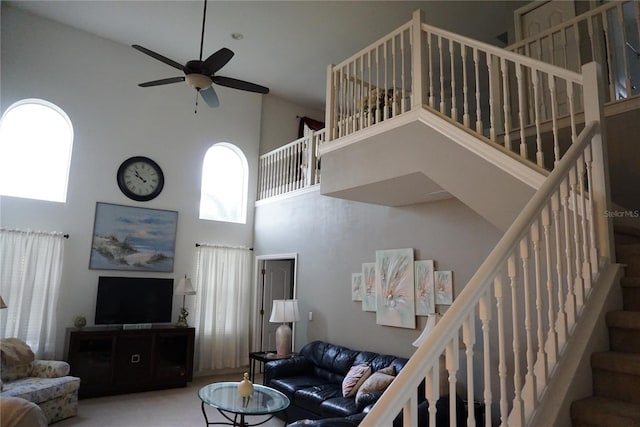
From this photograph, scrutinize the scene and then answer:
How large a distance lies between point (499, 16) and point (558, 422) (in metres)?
6.13

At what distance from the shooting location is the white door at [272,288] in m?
7.64

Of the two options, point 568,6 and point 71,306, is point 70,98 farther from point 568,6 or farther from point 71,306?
point 568,6

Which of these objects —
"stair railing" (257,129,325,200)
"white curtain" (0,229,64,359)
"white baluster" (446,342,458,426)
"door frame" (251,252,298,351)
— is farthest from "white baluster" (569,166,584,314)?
"white curtain" (0,229,64,359)

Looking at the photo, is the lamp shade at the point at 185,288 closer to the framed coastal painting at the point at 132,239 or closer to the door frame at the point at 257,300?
the framed coastal painting at the point at 132,239

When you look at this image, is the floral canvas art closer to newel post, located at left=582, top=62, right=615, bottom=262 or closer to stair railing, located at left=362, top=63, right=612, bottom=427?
stair railing, located at left=362, top=63, right=612, bottom=427

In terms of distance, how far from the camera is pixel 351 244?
19.2 ft

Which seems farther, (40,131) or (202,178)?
(202,178)

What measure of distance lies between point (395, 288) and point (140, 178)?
4535 mm

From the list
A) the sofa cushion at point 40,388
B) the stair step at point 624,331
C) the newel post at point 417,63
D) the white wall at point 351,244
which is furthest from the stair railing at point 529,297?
the sofa cushion at point 40,388

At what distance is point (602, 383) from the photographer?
1.91 meters

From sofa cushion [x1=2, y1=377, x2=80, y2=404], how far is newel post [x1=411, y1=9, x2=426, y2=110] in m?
4.91

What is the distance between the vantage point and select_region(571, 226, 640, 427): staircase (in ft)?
5.55

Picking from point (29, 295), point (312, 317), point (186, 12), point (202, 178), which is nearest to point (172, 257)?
point (202, 178)

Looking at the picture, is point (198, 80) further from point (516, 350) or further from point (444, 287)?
point (516, 350)
